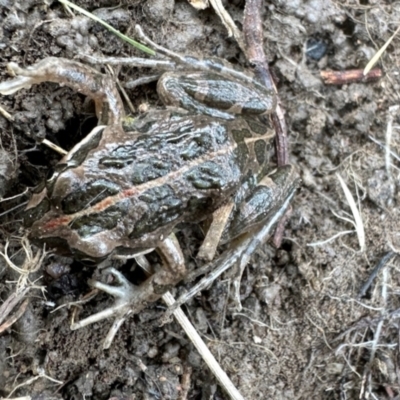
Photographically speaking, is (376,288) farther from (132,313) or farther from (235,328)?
(132,313)

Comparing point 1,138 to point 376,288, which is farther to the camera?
point 376,288

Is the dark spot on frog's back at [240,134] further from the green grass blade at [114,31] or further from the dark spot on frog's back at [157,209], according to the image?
the green grass blade at [114,31]

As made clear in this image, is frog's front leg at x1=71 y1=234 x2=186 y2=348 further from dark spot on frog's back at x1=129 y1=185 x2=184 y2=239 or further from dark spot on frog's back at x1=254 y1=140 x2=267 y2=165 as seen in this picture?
dark spot on frog's back at x1=254 y1=140 x2=267 y2=165

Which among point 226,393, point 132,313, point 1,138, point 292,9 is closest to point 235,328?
point 226,393

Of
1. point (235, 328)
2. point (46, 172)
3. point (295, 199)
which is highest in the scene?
point (46, 172)

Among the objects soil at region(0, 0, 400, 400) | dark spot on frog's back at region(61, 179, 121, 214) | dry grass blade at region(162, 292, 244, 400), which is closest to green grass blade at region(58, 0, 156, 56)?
soil at region(0, 0, 400, 400)

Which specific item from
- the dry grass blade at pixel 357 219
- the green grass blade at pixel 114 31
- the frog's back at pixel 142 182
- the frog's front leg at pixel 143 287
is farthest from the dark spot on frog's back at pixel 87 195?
the dry grass blade at pixel 357 219

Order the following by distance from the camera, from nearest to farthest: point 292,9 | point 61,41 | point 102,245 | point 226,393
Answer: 1. point 102,245
2. point 61,41
3. point 226,393
4. point 292,9
